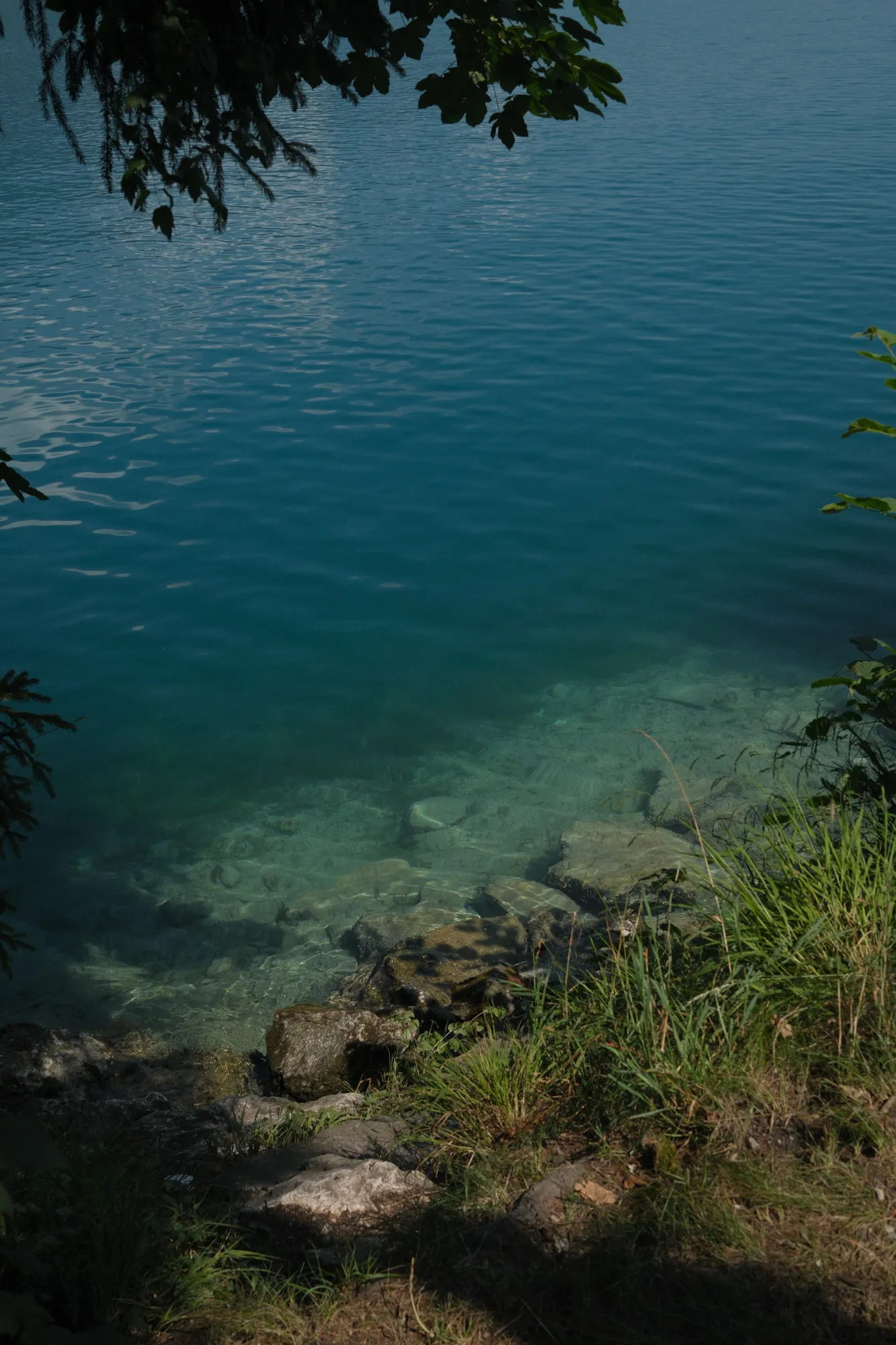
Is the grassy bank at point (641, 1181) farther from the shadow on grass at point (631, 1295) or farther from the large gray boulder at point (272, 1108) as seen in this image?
the large gray boulder at point (272, 1108)

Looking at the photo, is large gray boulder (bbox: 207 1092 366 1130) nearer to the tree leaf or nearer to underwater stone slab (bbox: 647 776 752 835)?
the tree leaf

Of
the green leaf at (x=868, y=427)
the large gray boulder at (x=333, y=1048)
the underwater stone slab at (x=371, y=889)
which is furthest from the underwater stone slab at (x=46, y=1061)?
the green leaf at (x=868, y=427)

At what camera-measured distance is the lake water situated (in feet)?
30.3

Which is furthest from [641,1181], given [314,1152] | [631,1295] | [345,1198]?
[314,1152]

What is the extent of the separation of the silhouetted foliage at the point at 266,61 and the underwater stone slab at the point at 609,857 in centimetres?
536

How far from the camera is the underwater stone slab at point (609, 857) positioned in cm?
822

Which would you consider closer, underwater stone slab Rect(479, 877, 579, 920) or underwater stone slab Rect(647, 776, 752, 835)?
underwater stone slab Rect(479, 877, 579, 920)

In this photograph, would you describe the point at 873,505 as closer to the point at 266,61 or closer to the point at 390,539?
the point at 266,61

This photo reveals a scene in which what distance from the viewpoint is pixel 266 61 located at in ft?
12.4

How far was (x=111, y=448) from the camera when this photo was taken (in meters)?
16.5

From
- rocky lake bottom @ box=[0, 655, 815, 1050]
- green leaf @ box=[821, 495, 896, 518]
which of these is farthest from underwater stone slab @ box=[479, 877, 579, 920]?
green leaf @ box=[821, 495, 896, 518]

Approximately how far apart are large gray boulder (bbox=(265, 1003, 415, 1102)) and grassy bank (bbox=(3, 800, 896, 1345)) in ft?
3.85

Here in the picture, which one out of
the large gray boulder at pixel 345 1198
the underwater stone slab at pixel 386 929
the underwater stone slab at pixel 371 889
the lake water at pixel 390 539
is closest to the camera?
the large gray boulder at pixel 345 1198

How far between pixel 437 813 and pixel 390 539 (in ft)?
17.8
